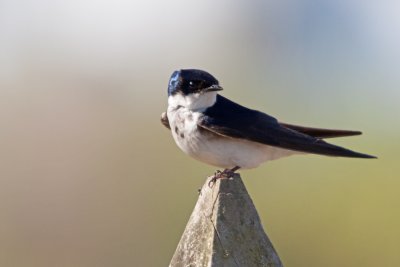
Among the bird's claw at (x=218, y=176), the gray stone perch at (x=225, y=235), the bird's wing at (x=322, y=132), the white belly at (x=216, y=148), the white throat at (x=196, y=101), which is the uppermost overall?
the white throat at (x=196, y=101)

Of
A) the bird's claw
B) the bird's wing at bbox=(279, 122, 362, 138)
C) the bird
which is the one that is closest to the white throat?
the bird

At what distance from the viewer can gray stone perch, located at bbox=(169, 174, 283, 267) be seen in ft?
9.05

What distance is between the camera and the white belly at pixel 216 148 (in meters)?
3.88

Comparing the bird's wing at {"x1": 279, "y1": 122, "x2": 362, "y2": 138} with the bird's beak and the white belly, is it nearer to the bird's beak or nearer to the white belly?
the white belly

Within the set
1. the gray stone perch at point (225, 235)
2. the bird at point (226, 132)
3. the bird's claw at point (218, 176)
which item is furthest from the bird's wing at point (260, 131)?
the gray stone perch at point (225, 235)

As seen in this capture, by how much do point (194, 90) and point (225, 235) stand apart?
1.51 m

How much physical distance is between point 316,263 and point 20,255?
2.13 metres

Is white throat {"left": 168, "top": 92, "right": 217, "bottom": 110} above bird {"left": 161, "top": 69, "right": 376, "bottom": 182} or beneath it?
above

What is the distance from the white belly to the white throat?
0.08 metres

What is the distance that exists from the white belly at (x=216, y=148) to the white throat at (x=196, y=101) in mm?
79

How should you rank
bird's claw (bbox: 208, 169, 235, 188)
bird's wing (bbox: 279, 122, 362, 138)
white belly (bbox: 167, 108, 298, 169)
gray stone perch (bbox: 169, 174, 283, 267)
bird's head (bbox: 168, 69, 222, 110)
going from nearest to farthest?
gray stone perch (bbox: 169, 174, 283, 267), bird's claw (bbox: 208, 169, 235, 188), white belly (bbox: 167, 108, 298, 169), bird's wing (bbox: 279, 122, 362, 138), bird's head (bbox: 168, 69, 222, 110)

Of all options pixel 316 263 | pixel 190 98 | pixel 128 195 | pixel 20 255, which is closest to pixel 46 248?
pixel 20 255

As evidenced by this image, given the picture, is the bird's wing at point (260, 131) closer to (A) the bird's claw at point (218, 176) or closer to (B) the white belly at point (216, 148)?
(B) the white belly at point (216, 148)

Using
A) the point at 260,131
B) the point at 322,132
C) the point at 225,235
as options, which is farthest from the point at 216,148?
the point at 225,235
